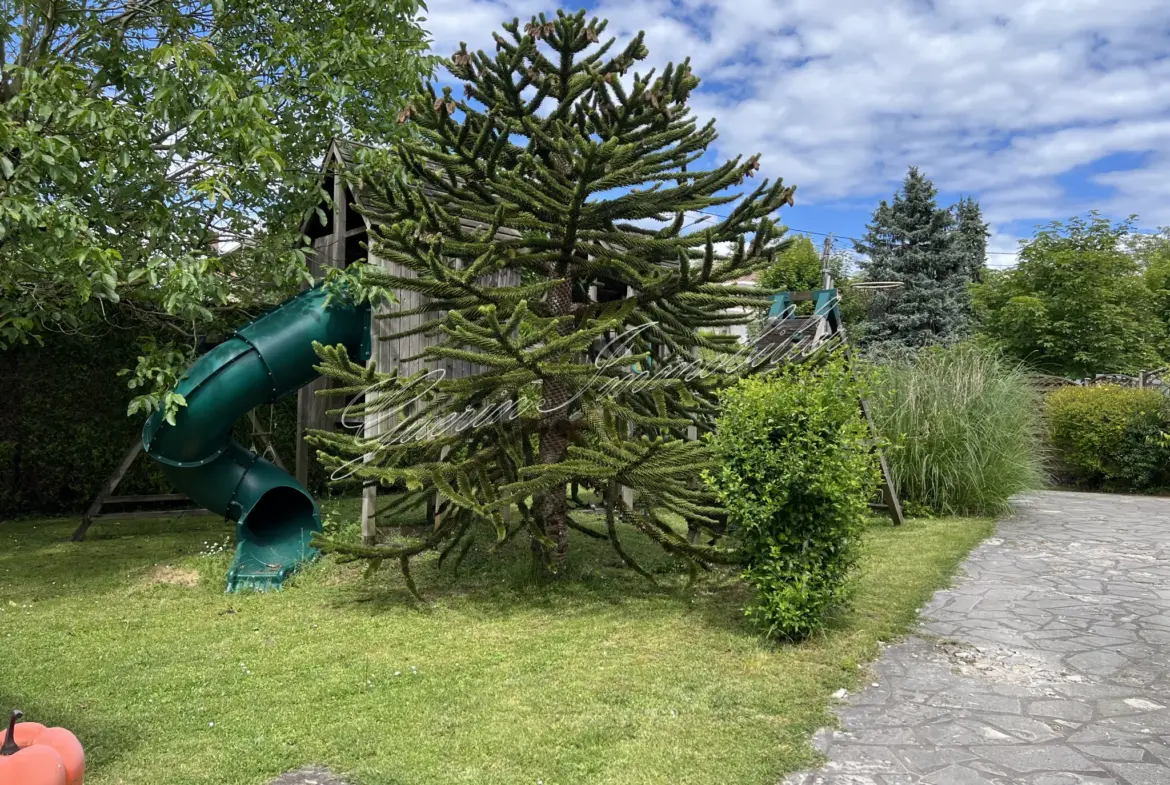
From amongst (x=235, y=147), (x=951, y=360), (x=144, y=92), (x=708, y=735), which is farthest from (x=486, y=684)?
(x=951, y=360)

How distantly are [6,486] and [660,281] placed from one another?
9.01 meters

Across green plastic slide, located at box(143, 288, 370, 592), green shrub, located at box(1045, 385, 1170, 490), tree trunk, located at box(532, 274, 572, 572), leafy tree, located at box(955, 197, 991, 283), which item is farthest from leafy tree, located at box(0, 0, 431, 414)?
leafy tree, located at box(955, 197, 991, 283)

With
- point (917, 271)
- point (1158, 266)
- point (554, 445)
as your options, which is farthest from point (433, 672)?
point (1158, 266)

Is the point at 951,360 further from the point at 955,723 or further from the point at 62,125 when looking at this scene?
the point at 62,125

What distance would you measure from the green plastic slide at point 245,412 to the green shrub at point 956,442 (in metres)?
6.42

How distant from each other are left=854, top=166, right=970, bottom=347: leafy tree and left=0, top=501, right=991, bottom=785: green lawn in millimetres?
19329

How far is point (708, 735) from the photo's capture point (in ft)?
10.9

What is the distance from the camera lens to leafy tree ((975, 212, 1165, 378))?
19562 millimetres

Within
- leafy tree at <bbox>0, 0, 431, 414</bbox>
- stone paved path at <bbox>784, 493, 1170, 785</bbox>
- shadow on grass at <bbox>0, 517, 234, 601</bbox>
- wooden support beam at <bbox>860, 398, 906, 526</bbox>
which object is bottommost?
shadow on grass at <bbox>0, 517, 234, 601</bbox>

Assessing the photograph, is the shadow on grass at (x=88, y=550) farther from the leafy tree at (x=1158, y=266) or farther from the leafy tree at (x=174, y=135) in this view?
the leafy tree at (x=1158, y=266)

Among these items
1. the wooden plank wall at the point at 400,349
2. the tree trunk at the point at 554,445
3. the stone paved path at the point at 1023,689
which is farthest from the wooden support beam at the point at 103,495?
the stone paved path at the point at 1023,689

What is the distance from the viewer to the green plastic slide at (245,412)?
645 cm

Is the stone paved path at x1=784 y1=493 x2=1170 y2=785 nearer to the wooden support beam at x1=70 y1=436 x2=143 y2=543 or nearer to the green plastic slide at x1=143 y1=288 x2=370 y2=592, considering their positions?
the green plastic slide at x1=143 y1=288 x2=370 y2=592

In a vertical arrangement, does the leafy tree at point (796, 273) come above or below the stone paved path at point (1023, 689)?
above
